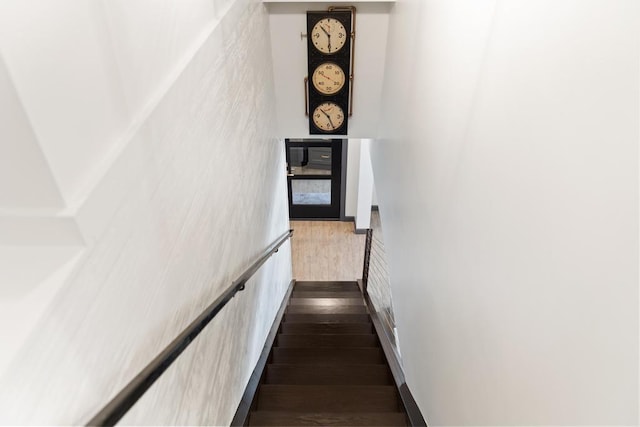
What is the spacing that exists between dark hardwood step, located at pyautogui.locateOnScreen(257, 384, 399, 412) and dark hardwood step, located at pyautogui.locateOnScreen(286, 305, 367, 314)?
1.67 meters

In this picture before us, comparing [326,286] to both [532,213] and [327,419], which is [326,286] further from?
[532,213]

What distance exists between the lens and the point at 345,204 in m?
6.26

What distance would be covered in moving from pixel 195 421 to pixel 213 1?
1.51 m

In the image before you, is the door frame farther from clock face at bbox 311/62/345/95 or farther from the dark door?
clock face at bbox 311/62/345/95

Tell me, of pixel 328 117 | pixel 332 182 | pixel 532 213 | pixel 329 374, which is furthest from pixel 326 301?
pixel 532 213

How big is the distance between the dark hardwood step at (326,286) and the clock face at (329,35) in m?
2.87

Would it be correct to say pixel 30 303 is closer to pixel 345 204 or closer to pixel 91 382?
pixel 91 382

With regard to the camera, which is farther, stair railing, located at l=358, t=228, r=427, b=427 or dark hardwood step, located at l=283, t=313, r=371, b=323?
dark hardwood step, located at l=283, t=313, r=371, b=323

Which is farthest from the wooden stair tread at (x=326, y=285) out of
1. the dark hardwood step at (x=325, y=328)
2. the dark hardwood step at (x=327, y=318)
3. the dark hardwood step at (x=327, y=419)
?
the dark hardwood step at (x=327, y=419)

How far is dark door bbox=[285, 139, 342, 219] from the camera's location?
18.8ft

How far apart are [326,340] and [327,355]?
278mm

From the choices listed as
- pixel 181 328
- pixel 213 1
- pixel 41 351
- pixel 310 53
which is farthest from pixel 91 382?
pixel 310 53

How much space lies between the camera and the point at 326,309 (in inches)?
161

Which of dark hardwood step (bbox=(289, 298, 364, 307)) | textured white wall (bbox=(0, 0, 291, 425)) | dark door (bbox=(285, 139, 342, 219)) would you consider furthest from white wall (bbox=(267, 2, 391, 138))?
dark door (bbox=(285, 139, 342, 219))
